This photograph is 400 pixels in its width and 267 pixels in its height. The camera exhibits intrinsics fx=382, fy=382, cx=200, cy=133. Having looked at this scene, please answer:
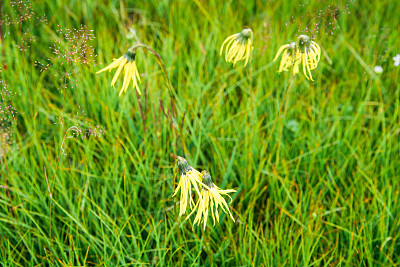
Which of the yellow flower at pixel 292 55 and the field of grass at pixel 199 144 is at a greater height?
the yellow flower at pixel 292 55

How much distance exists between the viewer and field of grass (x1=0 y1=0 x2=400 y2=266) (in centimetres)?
170

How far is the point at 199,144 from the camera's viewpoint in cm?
195

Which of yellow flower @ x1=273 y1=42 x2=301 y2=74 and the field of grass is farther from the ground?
yellow flower @ x1=273 y1=42 x2=301 y2=74

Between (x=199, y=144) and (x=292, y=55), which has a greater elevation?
(x=292, y=55)

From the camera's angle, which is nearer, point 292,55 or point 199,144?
point 292,55

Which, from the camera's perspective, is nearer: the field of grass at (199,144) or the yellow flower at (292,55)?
the yellow flower at (292,55)

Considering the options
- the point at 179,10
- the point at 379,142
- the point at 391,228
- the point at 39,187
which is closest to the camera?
the point at 391,228

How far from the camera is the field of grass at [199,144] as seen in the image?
1.70 meters

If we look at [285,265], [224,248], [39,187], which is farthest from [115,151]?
[285,265]

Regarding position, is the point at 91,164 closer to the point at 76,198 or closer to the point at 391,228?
the point at 76,198

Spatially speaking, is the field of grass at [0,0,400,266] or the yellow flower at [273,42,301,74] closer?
Result: the yellow flower at [273,42,301,74]

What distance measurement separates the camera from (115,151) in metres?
2.00

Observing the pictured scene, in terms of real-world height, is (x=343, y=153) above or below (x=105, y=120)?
below

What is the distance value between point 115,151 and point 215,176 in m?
0.54
